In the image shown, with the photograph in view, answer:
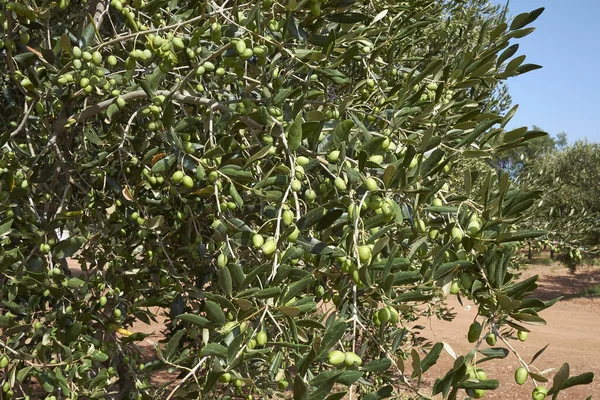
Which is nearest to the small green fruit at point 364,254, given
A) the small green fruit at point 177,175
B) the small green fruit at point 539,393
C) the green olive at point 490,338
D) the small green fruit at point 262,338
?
the small green fruit at point 262,338

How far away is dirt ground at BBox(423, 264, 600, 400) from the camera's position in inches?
397

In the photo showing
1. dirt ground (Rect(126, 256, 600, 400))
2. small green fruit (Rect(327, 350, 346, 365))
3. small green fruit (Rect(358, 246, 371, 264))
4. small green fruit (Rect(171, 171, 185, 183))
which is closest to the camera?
small green fruit (Rect(327, 350, 346, 365))

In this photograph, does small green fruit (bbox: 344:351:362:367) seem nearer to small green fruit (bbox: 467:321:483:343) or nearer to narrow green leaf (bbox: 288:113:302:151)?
small green fruit (bbox: 467:321:483:343)

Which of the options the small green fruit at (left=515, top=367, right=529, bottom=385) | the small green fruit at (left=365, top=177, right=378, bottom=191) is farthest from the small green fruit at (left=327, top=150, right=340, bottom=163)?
the small green fruit at (left=515, top=367, right=529, bottom=385)

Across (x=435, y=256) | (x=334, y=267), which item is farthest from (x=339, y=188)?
(x=334, y=267)

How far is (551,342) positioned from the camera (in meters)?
14.8

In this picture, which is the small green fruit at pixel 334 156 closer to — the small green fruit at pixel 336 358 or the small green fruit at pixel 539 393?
the small green fruit at pixel 336 358

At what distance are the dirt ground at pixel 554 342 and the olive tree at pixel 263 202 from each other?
3.88 meters

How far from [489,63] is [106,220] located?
84.6 inches

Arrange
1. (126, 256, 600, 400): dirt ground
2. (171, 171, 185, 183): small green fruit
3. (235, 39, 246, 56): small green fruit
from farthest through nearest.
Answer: (126, 256, 600, 400): dirt ground
(171, 171, 185, 183): small green fruit
(235, 39, 246, 56): small green fruit

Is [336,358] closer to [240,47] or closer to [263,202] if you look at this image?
[263,202]

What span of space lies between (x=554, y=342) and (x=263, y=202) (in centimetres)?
1475

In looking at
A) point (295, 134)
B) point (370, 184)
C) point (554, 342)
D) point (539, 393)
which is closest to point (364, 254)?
point (370, 184)

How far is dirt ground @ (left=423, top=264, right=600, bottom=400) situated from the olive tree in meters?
3.88
